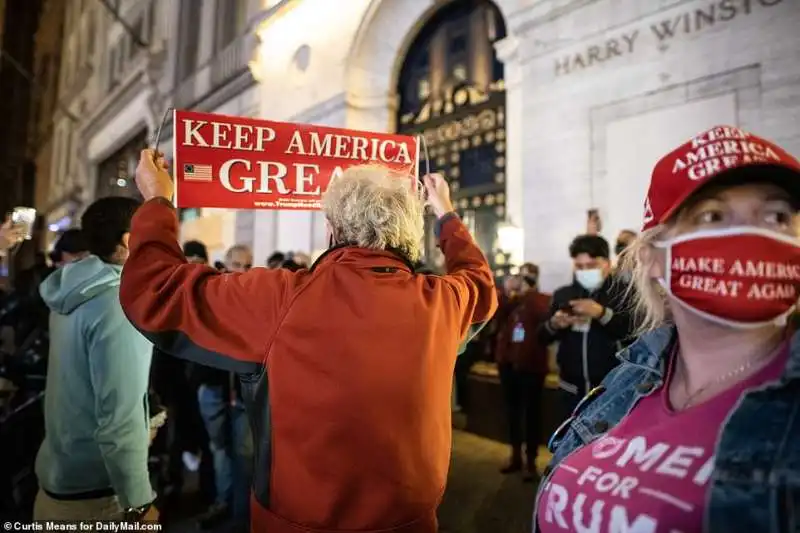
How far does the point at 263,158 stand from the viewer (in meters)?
2.43

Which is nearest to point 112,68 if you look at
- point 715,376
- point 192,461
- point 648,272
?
point 192,461

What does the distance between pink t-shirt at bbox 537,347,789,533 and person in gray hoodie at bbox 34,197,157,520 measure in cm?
160

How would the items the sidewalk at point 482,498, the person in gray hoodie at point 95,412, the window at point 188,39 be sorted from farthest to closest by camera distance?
the window at point 188,39
the sidewalk at point 482,498
the person in gray hoodie at point 95,412

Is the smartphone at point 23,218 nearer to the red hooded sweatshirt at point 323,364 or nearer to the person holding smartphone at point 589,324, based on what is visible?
the red hooded sweatshirt at point 323,364

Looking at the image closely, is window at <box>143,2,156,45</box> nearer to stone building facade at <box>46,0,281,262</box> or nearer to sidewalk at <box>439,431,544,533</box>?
stone building facade at <box>46,0,281,262</box>

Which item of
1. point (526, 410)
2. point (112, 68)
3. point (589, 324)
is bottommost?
point (526, 410)

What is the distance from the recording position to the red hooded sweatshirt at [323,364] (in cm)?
137

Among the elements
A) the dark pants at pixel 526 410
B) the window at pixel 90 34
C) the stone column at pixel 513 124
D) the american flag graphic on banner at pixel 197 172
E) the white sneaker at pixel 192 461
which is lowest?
the white sneaker at pixel 192 461

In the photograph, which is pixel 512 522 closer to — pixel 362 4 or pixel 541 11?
pixel 541 11

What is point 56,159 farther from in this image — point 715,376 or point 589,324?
point 715,376

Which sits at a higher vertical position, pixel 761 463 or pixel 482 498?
pixel 761 463

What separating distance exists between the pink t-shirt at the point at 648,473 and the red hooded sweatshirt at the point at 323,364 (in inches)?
16.4

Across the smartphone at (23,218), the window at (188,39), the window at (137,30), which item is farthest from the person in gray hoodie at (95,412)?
the window at (137,30)

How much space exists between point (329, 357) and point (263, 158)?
1.38 metres
